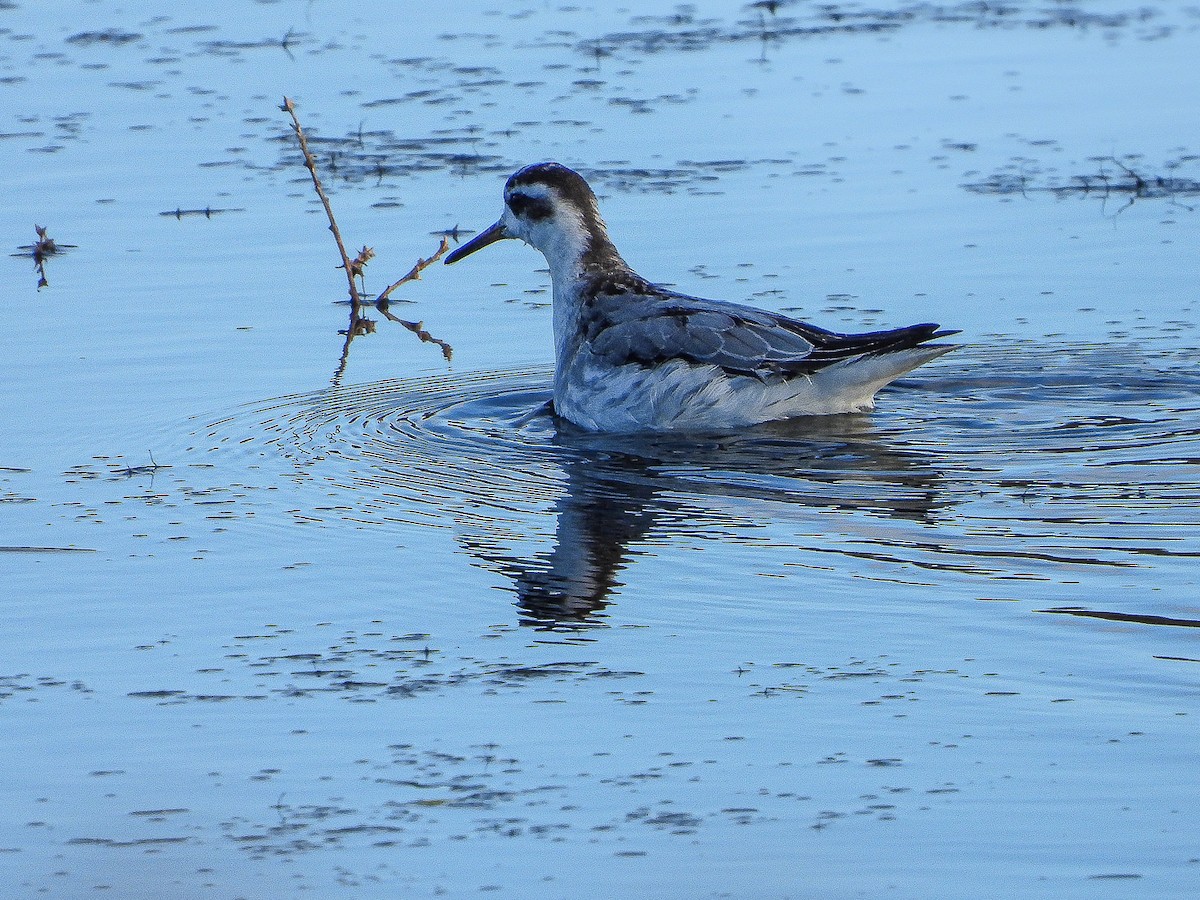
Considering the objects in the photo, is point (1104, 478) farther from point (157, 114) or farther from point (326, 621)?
point (157, 114)

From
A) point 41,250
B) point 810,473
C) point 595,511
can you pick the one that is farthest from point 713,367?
point 41,250

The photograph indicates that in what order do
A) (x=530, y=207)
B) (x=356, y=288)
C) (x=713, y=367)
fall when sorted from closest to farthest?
(x=713, y=367)
(x=530, y=207)
(x=356, y=288)

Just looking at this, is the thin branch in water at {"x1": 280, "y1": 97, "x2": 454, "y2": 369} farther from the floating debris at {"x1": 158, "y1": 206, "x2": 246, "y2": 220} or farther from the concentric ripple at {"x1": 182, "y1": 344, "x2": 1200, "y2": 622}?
the floating debris at {"x1": 158, "y1": 206, "x2": 246, "y2": 220}

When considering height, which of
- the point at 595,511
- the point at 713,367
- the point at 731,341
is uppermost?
the point at 731,341

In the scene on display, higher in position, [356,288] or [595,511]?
[356,288]

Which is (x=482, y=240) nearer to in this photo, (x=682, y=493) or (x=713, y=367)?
(x=713, y=367)

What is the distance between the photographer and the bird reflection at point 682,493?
25.4 feet

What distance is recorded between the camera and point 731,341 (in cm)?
1039

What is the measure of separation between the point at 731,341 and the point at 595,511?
1916 mm

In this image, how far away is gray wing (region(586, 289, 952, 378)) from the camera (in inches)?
404

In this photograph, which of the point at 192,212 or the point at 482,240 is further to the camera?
the point at 192,212

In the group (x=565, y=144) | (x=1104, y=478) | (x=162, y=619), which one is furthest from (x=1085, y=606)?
→ (x=565, y=144)

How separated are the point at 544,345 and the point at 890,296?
197 cm

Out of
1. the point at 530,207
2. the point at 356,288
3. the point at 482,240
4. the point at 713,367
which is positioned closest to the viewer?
the point at 713,367
